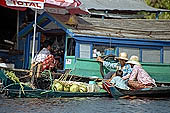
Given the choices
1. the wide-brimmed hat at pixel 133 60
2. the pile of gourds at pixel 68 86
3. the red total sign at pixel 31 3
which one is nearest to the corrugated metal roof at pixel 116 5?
the wide-brimmed hat at pixel 133 60

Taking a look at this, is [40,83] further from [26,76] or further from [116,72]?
[116,72]

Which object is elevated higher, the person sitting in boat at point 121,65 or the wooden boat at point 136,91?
the person sitting in boat at point 121,65

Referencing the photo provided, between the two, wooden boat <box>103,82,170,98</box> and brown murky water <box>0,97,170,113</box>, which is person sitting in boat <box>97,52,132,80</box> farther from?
brown murky water <box>0,97,170,113</box>

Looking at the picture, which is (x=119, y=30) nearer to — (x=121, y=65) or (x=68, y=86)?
(x=121, y=65)

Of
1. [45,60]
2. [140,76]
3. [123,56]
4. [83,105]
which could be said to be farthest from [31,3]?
[140,76]

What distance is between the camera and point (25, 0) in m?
13.5

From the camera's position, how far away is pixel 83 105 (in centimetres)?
1182

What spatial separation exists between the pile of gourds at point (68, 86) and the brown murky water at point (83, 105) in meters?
0.37

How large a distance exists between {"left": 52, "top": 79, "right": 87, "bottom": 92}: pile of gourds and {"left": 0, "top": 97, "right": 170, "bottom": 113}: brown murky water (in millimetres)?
372

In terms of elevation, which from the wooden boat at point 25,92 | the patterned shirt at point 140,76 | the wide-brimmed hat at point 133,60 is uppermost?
the wide-brimmed hat at point 133,60

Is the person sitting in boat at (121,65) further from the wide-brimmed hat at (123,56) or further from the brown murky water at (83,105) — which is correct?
the brown murky water at (83,105)

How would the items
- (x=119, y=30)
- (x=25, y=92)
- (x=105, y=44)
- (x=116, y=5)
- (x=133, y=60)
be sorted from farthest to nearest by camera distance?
(x=116, y=5) < (x=119, y=30) < (x=105, y=44) < (x=133, y=60) < (x=25, y=92)

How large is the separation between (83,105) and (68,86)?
4.52 feet

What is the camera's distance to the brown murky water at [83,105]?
35.7 feet
